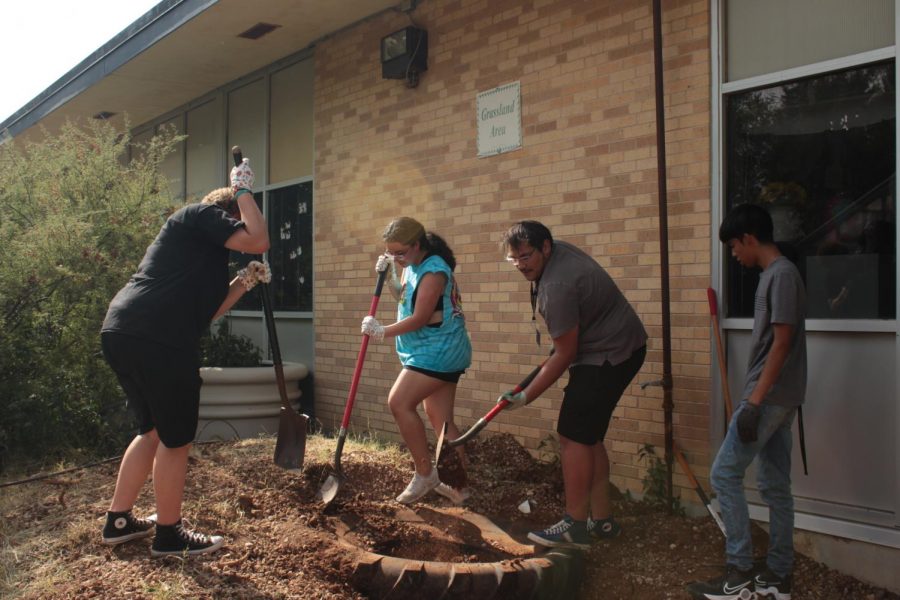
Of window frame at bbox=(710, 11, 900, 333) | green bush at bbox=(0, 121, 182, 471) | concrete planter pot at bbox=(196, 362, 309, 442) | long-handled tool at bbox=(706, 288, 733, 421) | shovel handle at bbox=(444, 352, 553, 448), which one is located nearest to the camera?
shovel handle at bbox=(444, 352, 553, 448)

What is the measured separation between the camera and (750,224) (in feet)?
12.5

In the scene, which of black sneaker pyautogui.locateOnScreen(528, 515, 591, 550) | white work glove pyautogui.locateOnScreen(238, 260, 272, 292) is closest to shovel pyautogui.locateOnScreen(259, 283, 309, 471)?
white work glove pyautogui.locateOnScreen(238, 260, 272, 292)

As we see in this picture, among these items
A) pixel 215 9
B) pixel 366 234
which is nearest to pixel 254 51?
pixel 215 9

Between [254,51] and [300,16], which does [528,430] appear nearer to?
[300,16]

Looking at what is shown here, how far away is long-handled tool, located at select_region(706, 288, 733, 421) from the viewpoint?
447 cm

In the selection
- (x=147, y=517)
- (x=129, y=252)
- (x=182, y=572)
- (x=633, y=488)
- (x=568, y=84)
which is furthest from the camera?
(x=129, y=252)

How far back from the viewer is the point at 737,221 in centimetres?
384

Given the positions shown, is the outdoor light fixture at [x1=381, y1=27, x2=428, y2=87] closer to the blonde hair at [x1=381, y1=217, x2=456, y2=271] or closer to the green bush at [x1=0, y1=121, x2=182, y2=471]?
the blonde hair at [x1=381, y1=217, x2=456, y2=271]

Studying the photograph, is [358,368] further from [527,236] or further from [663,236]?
[663,236]

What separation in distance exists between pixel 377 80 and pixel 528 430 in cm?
347

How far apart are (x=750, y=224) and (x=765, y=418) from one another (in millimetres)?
893

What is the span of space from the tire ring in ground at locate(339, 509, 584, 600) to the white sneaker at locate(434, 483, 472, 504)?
1023mm

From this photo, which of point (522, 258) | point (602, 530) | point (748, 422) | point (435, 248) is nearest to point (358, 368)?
point (435, 248)

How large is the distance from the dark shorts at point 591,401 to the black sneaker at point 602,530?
49 cm
